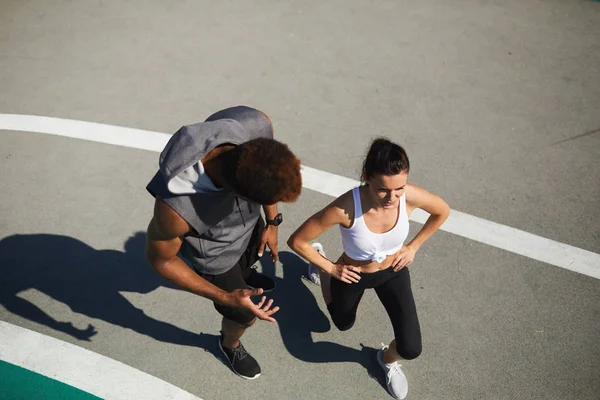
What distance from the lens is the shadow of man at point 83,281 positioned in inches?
173

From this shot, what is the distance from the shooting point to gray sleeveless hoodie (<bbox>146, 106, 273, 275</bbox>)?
9.46ft

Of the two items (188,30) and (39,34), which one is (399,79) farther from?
(39,34)

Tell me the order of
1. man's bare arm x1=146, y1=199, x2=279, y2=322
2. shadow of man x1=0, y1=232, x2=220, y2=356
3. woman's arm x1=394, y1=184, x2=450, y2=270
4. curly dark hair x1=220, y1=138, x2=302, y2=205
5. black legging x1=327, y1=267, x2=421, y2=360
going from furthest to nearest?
shadow of man x1=0, y1=232, x2=220, y2=356 → black legging x1=327, y1=267, x2=421, y2=360 → woman's arm x1=394, y1=184, x2=450, y2=270 → man's bare arm x1=146, y1=199, x2=279, y2=322 → curly dark hair x1=220, y1=138, x2=302, y2=205

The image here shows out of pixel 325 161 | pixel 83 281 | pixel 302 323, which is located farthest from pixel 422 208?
pixel 83 281

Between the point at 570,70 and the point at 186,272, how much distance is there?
20.3ft

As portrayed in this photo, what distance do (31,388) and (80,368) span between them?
1.24 feet

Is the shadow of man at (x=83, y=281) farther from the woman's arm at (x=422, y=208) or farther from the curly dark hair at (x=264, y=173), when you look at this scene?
the curly dark hair at (x=264, y=173)

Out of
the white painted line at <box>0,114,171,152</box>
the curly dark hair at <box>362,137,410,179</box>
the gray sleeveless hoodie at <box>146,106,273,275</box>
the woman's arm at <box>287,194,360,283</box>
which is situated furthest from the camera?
the white painted line at <box>0,114,171,152</box>

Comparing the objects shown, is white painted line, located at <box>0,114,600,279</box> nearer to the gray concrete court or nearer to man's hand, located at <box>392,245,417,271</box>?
the gray concrete court

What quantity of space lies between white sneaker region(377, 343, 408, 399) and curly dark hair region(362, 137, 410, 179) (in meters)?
1.70

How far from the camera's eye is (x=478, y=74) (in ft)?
22.5

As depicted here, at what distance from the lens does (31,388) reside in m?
3.96

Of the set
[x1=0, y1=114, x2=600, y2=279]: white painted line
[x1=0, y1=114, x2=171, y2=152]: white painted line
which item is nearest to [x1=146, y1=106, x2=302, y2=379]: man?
[x1=0, y1=114, x2=600, y2=279]: white painted line

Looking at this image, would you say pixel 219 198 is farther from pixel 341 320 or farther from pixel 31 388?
pixel 31 388
